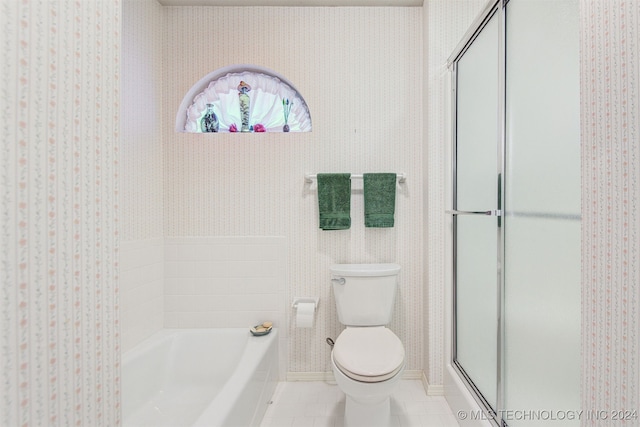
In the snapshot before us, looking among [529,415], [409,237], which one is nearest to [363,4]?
Result: [409,237]

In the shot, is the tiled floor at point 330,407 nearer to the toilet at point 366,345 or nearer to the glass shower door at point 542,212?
the toilet at point 366,345

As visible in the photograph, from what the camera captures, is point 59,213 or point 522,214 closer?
point 59,213

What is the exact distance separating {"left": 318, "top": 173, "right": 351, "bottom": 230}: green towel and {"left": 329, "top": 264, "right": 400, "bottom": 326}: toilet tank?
0.29 m

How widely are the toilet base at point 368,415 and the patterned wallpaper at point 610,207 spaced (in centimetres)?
97

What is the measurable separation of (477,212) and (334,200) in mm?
808

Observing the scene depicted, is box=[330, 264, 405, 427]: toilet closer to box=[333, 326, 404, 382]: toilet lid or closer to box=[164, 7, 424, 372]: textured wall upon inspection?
box=[333, 326, 404, 382]: toilet lid

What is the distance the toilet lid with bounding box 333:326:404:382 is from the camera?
1367 mm

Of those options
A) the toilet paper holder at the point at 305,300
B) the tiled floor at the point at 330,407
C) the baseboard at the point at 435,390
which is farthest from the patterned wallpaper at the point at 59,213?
the baseboard at the point at 435,390

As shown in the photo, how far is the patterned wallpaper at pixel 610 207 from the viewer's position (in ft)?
2.06

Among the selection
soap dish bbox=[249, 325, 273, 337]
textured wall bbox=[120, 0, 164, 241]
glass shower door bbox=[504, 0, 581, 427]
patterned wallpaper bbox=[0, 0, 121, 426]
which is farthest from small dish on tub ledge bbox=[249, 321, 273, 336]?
patterned wallpaper bbox=[0, 0, 121, 426]

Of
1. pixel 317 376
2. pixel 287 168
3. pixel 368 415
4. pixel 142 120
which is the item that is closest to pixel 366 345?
pixel 368 415

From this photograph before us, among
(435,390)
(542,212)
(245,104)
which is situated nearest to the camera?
(542,212)

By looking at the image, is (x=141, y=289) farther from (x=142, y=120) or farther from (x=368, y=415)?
(x=368, y=415)

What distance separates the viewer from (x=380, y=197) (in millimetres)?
1981
